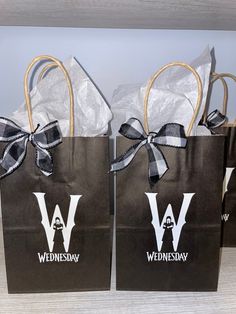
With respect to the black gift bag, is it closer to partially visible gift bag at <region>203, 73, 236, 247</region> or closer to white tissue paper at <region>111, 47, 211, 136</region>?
Result: white tissue paper at <region>111, 47, 211, 136</region>

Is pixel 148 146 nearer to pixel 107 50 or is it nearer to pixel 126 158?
pixel 126 158

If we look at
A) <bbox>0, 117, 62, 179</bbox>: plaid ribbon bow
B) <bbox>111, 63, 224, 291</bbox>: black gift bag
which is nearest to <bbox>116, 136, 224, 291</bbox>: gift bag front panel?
<bbox>111, 63, 224, 291</bbox>: black gift bag

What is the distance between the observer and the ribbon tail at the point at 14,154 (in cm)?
60

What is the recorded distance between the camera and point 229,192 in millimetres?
779

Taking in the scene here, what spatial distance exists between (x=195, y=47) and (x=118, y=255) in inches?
24.4

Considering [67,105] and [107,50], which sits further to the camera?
[107,50]

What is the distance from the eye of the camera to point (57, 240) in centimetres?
64

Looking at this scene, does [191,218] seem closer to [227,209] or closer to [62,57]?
[227,209]

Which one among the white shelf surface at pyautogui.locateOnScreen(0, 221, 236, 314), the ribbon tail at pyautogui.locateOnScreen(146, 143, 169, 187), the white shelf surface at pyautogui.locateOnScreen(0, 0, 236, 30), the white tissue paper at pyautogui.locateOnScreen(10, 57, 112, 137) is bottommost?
the white shelf surface at pyautogui.locateOnScreen(0, 221, 236, 314)

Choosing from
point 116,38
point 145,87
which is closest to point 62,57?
point 116,38

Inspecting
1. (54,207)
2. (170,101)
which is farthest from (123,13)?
(54,207)

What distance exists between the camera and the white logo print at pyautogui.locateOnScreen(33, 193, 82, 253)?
63cm

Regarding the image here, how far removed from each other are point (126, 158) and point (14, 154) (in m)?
0.20

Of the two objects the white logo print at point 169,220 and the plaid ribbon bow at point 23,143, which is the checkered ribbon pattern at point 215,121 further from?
A: the plaid ribbon bow at point 23,143
